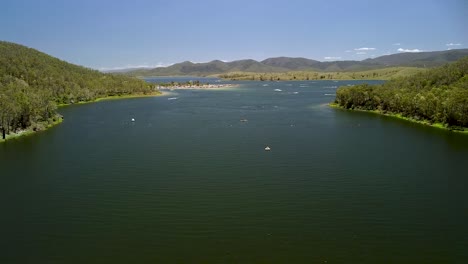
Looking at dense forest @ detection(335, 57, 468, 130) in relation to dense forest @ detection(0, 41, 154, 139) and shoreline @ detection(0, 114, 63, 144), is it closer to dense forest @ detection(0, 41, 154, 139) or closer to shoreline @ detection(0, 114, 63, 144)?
shoreline @ detection(0, 114, 63, 144)

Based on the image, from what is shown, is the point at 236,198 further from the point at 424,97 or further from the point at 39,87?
the point at 39,87

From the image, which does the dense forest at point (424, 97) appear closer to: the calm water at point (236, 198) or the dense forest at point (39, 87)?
the calm water at point (236, 198)

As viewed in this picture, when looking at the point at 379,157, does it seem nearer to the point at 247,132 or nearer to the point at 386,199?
the point at 386,199

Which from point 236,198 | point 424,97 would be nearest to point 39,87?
A: point 424,97

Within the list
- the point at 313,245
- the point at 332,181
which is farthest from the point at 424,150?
the point at 313,245

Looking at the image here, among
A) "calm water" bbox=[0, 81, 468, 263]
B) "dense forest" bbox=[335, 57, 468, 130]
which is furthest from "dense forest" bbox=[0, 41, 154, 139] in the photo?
"dense forest" bbox=[335, 57, 468, 130]

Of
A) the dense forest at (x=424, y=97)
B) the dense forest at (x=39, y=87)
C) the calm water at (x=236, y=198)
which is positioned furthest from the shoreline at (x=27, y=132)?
the dense forest at (x=424, y=97)
